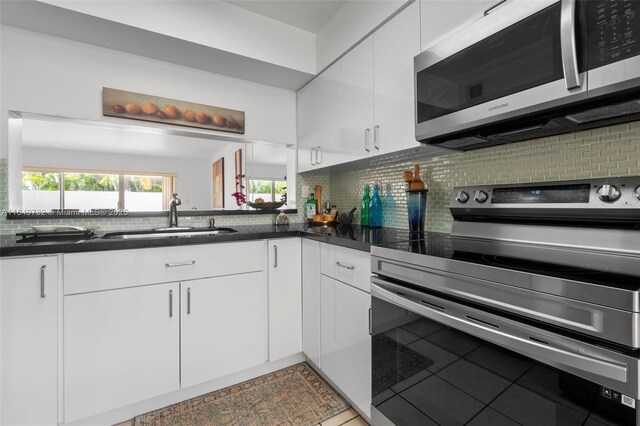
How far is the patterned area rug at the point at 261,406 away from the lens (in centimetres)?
154

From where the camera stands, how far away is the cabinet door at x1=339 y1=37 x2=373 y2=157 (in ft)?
5.86

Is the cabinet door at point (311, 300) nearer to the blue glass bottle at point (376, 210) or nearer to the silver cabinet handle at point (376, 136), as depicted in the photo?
the blue glass bottle at point (376, 210)

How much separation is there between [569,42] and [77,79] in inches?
98.9

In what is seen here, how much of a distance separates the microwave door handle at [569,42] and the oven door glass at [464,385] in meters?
0.83

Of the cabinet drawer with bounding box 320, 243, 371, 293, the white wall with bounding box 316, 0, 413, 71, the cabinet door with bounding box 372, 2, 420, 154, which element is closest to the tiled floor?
the cabinet drawer with bounding box 320, 243, 371, 293

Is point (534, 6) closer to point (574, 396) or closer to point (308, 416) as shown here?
point (574, 396)

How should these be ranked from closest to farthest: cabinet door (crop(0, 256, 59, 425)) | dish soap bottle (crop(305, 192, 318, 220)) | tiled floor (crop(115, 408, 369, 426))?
1. cabinet door (crop(0, 256, 59, 425))
2. tiled floor (crop(115, 408, 369, 426))
3. dish soap bottle (crop(305, 192, 318, 220))

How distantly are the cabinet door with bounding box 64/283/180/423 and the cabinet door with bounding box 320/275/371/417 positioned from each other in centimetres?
83

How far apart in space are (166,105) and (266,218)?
1.14 metres

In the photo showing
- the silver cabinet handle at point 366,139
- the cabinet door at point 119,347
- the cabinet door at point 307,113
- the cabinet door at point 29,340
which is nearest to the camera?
the cabinet door at point 29,340

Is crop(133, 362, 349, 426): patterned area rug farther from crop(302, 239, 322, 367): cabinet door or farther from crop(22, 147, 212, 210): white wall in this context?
crop(22, 147, 212, 210): white wall

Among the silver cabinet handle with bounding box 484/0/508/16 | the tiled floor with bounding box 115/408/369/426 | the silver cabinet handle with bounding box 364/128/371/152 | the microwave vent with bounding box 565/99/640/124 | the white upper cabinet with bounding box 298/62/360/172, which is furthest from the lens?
the white upper cabinet with bounding box 298/62/360/172

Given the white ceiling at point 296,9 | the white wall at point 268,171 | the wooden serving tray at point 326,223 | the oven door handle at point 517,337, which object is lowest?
the oven door handle at point 517,337

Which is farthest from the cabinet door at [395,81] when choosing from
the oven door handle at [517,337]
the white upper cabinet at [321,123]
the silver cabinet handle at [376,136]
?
the oven door handle at [517,337]
